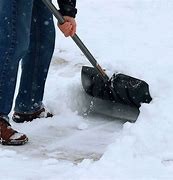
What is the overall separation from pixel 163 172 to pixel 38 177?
2.14 ft

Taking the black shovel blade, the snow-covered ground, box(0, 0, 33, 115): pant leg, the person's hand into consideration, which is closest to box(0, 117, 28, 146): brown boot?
the snow-covered ground

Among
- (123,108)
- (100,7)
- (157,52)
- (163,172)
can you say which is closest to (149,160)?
(163,172)

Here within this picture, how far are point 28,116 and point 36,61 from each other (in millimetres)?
388

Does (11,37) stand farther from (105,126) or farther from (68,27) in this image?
(105,126)

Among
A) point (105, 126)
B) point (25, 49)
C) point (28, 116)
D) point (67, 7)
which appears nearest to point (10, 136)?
point (28, 116)

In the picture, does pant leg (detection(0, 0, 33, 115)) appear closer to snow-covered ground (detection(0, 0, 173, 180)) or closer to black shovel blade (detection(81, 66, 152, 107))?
snow-covered ground (detection(0, 0, 173, 180))

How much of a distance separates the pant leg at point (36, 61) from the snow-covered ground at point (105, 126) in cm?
16

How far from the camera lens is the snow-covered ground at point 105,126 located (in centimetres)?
296

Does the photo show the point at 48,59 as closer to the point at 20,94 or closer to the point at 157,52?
the point at 20,94

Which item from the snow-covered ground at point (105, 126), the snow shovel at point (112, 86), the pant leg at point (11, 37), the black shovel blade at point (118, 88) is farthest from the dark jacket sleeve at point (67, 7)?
the snow-covered ground at point (105, 126)

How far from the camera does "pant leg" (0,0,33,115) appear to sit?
3289mm

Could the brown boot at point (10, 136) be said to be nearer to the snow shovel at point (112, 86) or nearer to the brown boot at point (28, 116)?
the brown boot at point (28, 116)

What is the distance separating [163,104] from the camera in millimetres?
3670

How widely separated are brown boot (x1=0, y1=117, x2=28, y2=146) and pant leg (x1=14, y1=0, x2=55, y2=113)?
39 cm
